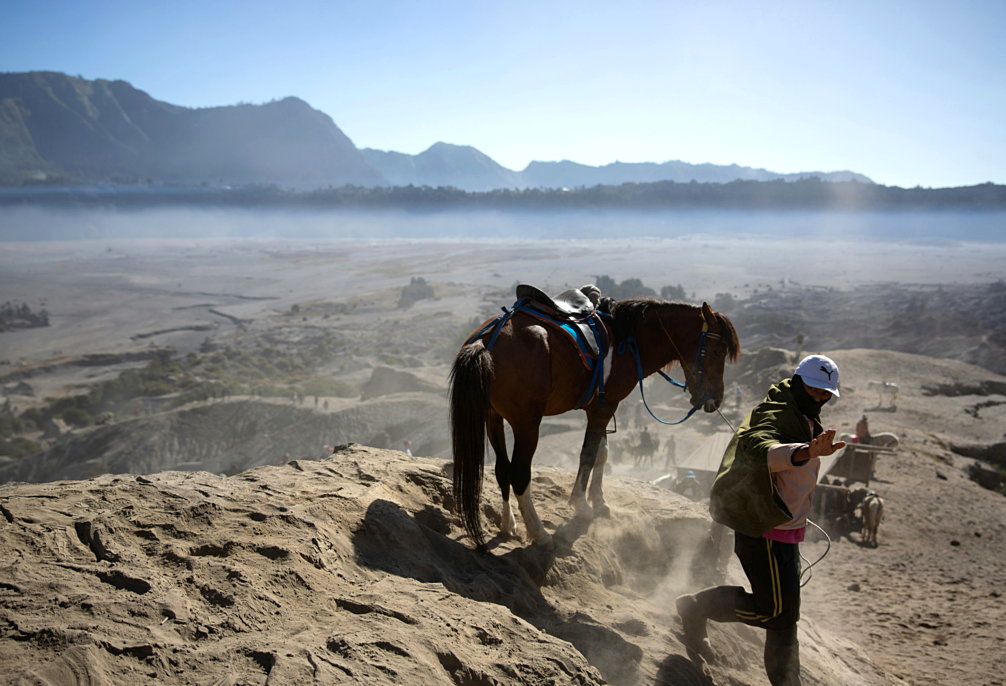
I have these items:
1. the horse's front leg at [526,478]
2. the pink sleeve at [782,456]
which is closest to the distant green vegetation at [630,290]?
the horse's front leg at [526,478]

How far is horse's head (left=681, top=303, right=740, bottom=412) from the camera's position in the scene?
4.91 metres

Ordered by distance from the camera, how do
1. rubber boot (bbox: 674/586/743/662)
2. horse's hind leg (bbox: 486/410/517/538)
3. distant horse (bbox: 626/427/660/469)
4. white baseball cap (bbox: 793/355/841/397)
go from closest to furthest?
white baseball cap (bbox: 793/355/841/397)
rubber boot (bbox: 674/586/743/662)
horse's hind leg (bbox: 486/410/517/538)
distant horse (bbox: 626/427/660/469)

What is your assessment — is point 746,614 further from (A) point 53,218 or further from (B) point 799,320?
(A) point 53,218

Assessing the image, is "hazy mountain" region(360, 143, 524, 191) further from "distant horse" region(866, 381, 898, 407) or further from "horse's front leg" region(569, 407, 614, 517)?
"horse's front leg" region(569, 407, 614, 517)

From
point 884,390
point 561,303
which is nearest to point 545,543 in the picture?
point 561,303

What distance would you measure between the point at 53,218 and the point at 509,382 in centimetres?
12983

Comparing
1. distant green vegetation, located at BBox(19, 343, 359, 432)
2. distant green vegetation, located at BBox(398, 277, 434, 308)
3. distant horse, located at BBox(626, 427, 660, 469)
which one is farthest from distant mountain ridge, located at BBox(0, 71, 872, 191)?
distant horse, located at BBox(626, 427, 660, 469)

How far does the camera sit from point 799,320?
4828cm

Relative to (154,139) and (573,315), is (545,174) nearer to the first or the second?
(154,139)

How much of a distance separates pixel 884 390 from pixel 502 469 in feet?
71.2

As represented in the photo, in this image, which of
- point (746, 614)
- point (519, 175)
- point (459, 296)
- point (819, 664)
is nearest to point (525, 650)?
point (746, 614)

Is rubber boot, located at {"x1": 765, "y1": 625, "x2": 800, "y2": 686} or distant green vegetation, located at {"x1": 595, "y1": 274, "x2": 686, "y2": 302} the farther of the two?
distant green vegetation, located at {"x1": 595, "y1": 274, "x2": 686, "y2": 302}

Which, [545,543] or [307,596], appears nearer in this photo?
[307,596]

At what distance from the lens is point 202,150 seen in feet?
523
